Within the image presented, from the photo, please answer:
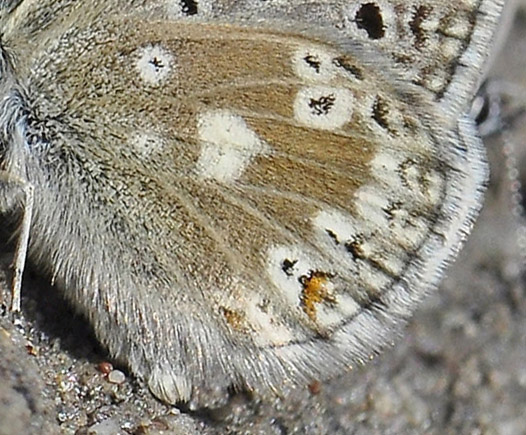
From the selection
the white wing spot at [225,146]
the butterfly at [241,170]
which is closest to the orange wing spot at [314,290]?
the butterfly at [241,170]

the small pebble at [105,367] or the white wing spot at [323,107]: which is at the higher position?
the white wing spot at [323,107]

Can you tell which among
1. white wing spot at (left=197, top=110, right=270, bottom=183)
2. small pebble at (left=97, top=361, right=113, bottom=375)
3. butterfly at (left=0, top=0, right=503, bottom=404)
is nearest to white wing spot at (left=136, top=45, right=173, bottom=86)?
butterfly at (left=0, top=0, right=503, bottom=404)

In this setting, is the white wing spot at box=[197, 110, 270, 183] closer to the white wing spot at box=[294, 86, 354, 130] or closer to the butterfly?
the butterfly

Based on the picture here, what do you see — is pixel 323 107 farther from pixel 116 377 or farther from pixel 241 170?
pixel 116 377

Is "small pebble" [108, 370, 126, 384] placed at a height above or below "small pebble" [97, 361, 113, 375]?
below

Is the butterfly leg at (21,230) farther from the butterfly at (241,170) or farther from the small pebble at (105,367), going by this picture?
the small pebble at (105,367)

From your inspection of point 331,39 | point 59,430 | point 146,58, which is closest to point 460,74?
point 331,39
